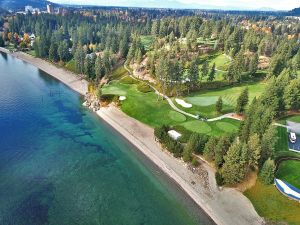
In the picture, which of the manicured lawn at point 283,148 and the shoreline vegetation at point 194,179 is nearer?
the shoreline vegetation at point 194,179

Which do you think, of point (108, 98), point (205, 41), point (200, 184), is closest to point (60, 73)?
point (108, 98)

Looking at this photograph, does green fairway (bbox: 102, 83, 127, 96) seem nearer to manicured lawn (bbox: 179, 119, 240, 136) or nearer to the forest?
the forest

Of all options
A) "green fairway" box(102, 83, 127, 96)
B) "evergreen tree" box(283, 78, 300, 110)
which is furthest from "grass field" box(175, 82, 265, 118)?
"green fairway" box(102, 83, 127, 96)

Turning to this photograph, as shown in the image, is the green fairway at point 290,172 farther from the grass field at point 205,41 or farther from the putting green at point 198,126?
the grass field at point 205,41

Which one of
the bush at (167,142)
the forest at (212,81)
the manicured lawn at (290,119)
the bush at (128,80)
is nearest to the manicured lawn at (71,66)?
the forest at (212,81)

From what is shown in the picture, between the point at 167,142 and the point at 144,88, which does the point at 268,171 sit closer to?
the point at 167,142
